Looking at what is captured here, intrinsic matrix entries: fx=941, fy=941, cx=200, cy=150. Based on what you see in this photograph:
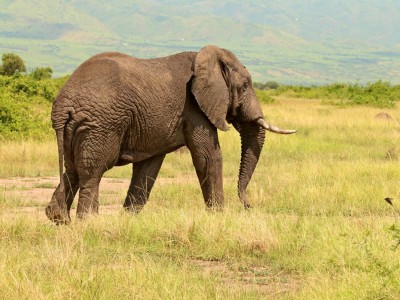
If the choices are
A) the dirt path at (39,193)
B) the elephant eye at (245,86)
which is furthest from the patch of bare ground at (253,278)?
the elephant eye at (245,86)

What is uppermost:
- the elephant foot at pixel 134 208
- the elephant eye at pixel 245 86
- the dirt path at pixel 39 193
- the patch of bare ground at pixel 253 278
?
the elephant eye at pixel 245 86

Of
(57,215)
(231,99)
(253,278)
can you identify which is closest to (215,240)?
(253,278)

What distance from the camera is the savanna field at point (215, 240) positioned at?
594 centimetres

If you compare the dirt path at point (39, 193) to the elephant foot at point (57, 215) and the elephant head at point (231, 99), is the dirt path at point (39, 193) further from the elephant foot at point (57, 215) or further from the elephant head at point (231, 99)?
the elephant head at point (231, 99)

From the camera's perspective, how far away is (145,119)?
9.40 meters

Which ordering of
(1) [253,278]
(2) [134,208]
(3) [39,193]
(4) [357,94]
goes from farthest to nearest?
(4) [357,94] → (3) [39,193] → (2) [134,208] → (1) [253,278]

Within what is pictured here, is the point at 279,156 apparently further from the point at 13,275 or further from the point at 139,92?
the point at 13,275

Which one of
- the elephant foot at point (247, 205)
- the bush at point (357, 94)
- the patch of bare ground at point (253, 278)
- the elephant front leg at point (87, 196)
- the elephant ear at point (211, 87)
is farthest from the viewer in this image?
the bush at point (357, 94)

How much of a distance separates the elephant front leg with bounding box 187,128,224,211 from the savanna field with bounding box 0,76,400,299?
1.69 ft

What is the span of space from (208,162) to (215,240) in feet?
7.22

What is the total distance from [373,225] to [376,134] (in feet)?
39.9

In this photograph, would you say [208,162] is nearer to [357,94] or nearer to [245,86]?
[245,86]

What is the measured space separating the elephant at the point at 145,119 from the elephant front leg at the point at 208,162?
10 millimetres

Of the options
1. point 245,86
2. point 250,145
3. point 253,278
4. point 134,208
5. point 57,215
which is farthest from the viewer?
point 250,145
